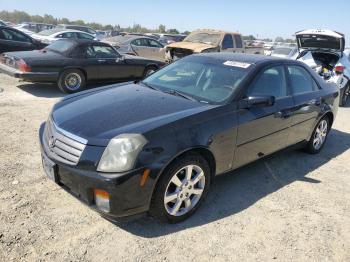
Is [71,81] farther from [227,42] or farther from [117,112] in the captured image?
[227,42]

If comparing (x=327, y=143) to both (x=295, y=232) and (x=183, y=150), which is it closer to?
(x=295, y=232)

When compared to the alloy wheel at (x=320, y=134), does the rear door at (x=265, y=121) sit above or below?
above

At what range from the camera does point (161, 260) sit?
2.98 metres

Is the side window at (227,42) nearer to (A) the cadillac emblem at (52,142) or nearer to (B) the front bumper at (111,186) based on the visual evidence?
(A) the cadillac emblem at (52,142)

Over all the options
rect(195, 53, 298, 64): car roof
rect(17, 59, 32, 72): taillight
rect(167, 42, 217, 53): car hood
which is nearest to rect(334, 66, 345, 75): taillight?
rect(167, 42, 217, 53): car hood

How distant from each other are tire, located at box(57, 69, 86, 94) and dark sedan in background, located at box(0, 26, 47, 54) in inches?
155

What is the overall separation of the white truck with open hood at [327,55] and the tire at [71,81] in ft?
20.2

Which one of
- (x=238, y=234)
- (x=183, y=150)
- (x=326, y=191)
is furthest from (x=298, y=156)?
(x=183, y=150)

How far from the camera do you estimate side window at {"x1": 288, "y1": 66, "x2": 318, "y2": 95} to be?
16.0 feet

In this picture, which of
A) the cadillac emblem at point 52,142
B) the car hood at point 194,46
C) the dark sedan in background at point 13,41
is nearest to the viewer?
the cadillac emblem at point 52,142

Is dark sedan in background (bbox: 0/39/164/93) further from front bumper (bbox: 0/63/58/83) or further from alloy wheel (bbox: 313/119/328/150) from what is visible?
alloy wheel (bbox: 313/119/328/150)

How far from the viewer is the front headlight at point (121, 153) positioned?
9.65 feet

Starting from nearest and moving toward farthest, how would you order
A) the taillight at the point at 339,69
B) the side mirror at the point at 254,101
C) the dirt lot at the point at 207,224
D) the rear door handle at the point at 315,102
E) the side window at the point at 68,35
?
1. the dirt lot at the point at 207,224
2. the side mirror at the point at 254,101
3. the rear door handle at the point at 315,102
4. the taillight at the point at 339,69
5. the side window at the point at 68,35

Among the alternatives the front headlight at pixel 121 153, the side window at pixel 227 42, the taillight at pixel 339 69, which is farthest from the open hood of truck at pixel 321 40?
the front headlight at pixel 121 153
